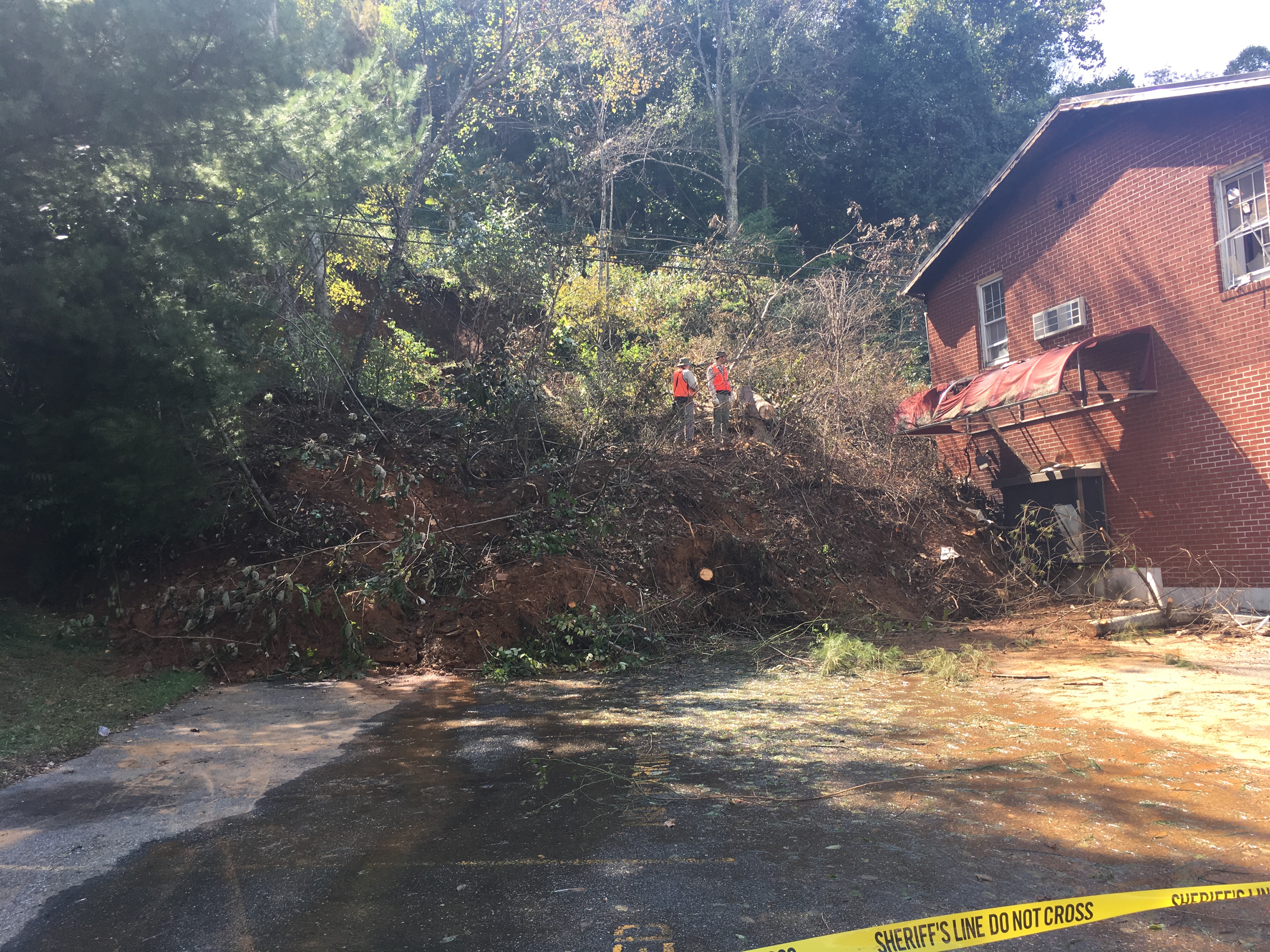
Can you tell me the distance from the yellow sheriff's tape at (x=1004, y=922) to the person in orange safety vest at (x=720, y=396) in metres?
12.6

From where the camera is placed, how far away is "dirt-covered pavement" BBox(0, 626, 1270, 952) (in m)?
3.37

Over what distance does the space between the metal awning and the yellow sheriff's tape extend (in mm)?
10366

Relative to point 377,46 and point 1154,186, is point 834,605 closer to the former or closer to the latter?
point 1154,186

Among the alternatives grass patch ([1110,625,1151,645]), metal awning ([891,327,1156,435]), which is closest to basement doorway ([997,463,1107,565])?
metal awning ([891,327,1156,435])

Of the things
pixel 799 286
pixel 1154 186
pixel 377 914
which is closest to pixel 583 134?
pixel 799 286

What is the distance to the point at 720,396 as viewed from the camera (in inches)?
631

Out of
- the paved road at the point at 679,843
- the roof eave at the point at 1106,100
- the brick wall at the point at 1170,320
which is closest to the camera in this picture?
the paved road at the point at 679,843

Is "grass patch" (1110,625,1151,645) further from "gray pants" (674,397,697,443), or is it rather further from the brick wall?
"gray pants" (674,397,697,443)

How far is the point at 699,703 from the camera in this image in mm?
7902

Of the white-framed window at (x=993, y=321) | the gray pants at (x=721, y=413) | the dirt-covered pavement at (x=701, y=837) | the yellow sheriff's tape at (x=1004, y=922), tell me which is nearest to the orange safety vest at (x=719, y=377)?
the gray pants at (x=721, y=413)

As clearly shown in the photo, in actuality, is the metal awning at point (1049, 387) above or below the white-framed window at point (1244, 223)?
below

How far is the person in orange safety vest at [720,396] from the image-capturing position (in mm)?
15766

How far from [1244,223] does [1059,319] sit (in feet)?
10.8

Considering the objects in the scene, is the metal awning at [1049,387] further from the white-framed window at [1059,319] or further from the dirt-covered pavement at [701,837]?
the dirt-covered pavement at [701,837]
